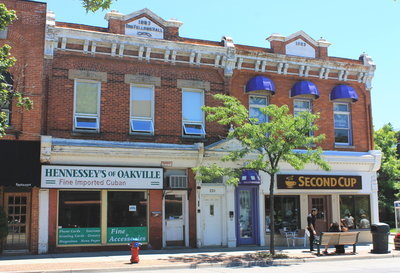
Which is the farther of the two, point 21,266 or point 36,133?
point 36,133

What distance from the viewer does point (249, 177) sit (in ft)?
65.9

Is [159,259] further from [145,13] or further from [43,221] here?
[145,13]

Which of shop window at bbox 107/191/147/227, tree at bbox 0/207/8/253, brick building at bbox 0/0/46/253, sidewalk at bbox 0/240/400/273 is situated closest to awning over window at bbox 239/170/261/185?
sidewalk at bbox 0/240/400/273

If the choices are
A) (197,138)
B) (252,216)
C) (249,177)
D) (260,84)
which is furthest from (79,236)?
(260,84)

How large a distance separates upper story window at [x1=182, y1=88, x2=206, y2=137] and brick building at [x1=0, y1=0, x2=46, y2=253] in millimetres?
5701

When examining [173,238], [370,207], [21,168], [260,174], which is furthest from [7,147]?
[370,207]

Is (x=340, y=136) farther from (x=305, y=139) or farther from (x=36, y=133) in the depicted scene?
(x=36, y=133)

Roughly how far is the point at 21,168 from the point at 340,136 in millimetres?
14452

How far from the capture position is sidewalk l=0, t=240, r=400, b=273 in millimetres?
13766

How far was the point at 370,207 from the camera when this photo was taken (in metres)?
22.9

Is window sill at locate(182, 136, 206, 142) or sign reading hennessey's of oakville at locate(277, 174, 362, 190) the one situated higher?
window sill at locate(182, 136, 206, 142)

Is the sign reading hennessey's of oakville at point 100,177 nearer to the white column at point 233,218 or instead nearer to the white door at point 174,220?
the white door at point 174,220

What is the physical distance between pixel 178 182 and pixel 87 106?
15.4ft

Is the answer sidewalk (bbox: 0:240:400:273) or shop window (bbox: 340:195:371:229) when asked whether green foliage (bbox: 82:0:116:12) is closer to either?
sidewalk (bbox: 0:240:400:273)
